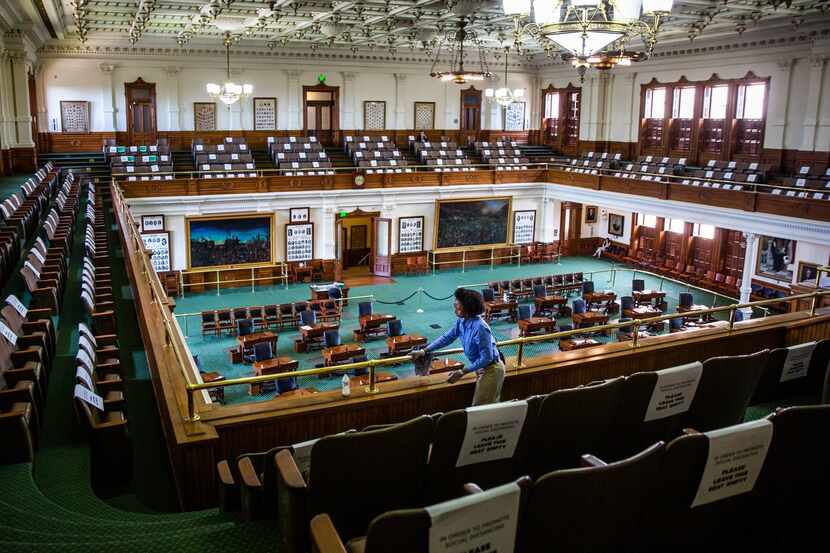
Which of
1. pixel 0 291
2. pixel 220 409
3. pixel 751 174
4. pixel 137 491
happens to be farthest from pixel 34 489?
pixel 751 174

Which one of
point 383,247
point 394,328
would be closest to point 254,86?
point 383,247

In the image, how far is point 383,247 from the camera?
22453 millimetres

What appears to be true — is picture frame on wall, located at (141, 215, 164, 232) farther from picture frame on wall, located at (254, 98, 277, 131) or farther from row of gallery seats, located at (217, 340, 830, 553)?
row of gallery seats, located at (217, 340, 830, 553)

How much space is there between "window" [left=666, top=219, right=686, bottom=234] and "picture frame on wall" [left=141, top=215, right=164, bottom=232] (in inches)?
641

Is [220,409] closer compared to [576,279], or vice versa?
[220,409]

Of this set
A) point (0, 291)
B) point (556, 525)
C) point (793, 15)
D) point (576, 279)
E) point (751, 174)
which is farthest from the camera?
point (576, 279)

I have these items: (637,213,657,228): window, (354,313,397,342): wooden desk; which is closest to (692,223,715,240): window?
(637,213,657,228): window

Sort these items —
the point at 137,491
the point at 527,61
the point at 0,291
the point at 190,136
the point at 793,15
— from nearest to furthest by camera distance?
the point at 137,491
the point at 0,291
the point at 793,15
the point at 190,136
the point at 527,61

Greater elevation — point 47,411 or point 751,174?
point 751,174

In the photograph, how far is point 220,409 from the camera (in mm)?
4156

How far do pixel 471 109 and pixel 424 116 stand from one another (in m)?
2.09

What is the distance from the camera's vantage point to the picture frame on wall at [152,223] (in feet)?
63.2

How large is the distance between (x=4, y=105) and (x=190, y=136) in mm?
6406

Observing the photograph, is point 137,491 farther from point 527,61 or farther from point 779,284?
point 527,61
